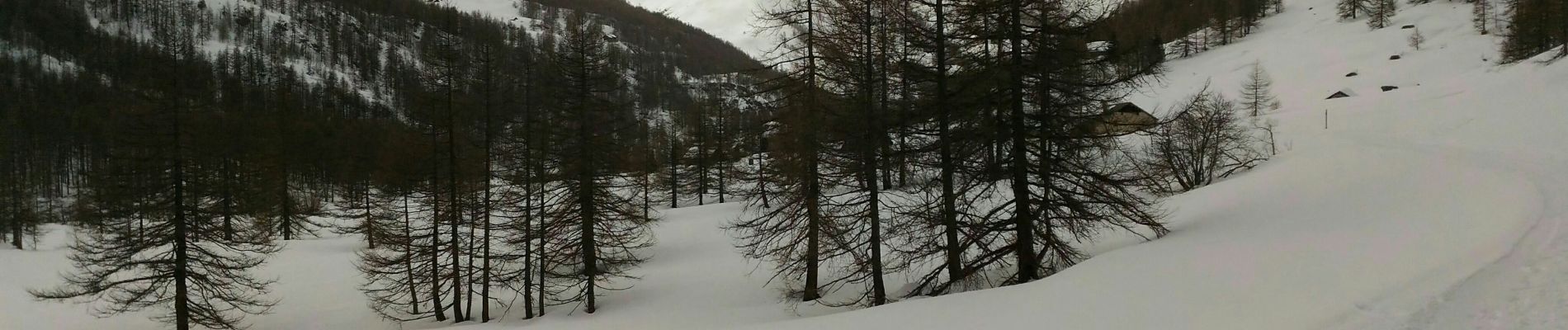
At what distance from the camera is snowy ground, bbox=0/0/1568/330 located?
662cm

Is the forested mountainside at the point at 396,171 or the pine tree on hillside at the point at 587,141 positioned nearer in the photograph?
the forested mountainside at the point at 396,171

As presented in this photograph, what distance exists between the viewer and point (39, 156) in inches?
2749

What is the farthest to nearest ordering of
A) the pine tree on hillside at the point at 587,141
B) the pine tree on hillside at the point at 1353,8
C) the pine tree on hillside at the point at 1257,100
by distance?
the pine tree on hillside at the point at 1353,8 < the pine tree on hillside at the point at 1257,100 < the pine tree on hillside at the point at 587,141

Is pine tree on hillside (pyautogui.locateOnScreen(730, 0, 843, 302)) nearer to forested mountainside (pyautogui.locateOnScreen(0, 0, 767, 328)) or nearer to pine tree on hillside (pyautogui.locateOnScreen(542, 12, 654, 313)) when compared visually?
forested mountainside (pyautogui.locateOnScreen(0, 0, 767, 328))

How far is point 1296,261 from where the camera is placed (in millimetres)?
8461

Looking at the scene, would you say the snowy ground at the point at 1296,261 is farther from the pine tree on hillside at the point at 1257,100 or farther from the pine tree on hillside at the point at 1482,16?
the pine tree on hillside at the point at 1482,16

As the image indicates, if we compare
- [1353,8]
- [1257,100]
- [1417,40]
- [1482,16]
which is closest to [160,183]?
[1257,100]

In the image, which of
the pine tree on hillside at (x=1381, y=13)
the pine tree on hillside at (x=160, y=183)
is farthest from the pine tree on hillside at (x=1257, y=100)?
Answer: the pine tree on hillside at (x=160, y=183)

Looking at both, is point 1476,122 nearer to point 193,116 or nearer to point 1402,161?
point 1402,161

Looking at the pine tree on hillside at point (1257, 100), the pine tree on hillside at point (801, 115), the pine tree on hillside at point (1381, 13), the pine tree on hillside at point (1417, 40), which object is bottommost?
the pine tree on hillside at point (801, 115)

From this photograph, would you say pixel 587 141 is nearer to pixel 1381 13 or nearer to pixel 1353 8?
pixel 1381 13

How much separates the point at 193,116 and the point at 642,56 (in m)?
184

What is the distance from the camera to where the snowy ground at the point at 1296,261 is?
6625 millimetres

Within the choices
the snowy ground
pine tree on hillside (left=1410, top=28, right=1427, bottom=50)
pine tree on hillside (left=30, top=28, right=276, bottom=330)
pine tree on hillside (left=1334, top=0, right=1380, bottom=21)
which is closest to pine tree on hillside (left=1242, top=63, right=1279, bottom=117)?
the snowy ground
